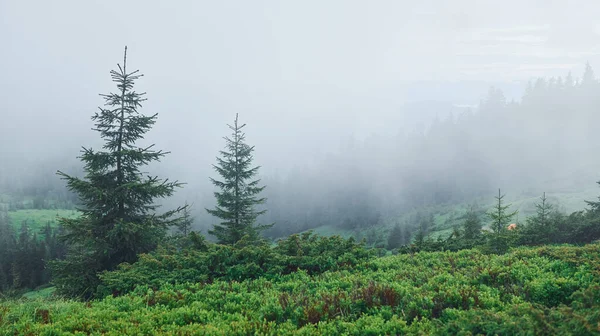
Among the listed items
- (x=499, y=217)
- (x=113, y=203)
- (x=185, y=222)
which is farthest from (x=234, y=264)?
(x=185, y=222)

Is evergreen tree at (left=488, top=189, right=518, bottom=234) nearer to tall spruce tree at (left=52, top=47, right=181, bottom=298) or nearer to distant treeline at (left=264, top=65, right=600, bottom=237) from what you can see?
tall spruce tree at (left=52, top=47, right=181, bottom=298)

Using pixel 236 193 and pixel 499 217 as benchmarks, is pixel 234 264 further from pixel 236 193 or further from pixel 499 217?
pixel 236 193

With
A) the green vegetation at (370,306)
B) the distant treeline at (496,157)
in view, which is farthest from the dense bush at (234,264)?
the distant treeline at (496,157)

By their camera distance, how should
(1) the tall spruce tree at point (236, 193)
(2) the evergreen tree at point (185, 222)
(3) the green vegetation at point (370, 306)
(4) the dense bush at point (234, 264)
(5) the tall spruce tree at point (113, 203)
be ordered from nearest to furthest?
(3) the green vegetation at point (370, 306), (4) the dense bush at point (234, 264), (5) the tall spruce tree at point (113, 203), (2) the evergreen tree at point (185, 222), (1) the tall spruce tree at point (236, 193)

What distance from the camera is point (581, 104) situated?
147m

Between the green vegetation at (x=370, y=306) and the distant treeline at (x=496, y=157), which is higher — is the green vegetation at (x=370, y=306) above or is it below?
below

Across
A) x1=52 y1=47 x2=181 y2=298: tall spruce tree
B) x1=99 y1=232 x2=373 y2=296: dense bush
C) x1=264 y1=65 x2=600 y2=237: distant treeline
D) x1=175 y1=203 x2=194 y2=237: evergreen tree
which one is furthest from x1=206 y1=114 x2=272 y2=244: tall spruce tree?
x1=264 y1=65 x2=600 y2=237: distant treeline

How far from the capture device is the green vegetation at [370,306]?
241 inches

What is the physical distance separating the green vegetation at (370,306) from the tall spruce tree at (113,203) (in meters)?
6.86

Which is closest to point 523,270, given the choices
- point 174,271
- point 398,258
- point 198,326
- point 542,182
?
point 398,258

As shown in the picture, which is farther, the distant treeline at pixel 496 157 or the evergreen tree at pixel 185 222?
the distant treeline at pixel 496 157

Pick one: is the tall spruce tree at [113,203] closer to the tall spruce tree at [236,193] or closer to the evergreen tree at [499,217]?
the tall spruce tree at [236,193]

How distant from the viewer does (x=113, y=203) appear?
17.2 metres

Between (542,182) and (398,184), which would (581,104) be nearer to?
(542,182)
